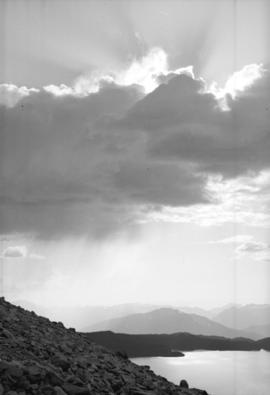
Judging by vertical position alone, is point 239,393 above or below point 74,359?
below

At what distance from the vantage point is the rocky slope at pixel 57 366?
14516 millimetres

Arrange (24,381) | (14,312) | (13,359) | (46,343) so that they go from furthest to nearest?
(14,312) → (46,343) → (13,359) → (24,381)

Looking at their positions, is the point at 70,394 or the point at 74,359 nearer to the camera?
the point at 70,394

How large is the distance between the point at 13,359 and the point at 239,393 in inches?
3420

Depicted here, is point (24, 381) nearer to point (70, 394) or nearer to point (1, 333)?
point (70, 394)

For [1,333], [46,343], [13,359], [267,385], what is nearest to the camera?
[13,359]

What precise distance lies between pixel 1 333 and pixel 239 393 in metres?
84.4

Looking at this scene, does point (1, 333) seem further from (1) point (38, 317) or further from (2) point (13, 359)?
(1) point (38, 317)

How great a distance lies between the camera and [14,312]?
26.9 metres

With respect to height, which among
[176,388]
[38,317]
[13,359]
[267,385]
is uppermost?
[38,317]

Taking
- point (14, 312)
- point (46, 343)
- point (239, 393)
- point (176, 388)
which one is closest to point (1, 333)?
point (46, 343)

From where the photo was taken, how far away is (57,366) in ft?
57.5

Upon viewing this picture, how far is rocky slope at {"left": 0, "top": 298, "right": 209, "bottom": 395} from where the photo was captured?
1452 centimetres

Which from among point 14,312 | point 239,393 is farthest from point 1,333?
point 239,393
